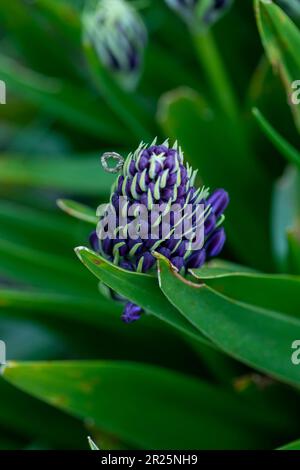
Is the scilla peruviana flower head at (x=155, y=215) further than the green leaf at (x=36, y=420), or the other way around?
the green leaf at (x=36, y=420)

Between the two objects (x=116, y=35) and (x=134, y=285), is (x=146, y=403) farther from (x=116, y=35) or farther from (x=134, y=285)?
(x=116, y=35)

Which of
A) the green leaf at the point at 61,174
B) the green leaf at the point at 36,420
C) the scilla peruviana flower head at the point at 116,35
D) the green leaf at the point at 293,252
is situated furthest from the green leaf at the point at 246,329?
the green leaf at the point at 61,174

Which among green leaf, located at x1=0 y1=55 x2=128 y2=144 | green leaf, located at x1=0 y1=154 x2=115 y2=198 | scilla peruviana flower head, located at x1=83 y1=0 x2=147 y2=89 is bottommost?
scilla peruviana flower head, located at x1=83 y1=0 x2=147 y2=89

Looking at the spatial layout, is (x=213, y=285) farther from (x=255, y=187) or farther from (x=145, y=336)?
(x=255, y=187)

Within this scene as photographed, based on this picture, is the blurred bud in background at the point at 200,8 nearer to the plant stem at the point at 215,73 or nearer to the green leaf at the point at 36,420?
the plant stem at the point at 215,73

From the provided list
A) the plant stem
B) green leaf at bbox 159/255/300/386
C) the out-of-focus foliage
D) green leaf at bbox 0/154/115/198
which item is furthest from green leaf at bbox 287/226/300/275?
green leaf at bbox 0/154/115/198

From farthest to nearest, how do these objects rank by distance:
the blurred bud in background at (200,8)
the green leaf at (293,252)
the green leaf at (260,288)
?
the blurred bud in background at (200,8)
the green leaf at (293,252)
the green leaf at (260,288)

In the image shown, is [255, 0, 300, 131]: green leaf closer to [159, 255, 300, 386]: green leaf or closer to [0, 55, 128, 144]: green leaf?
[159, 255, 300, 386]: green leaf

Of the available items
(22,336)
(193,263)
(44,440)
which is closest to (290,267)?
(193,263)
